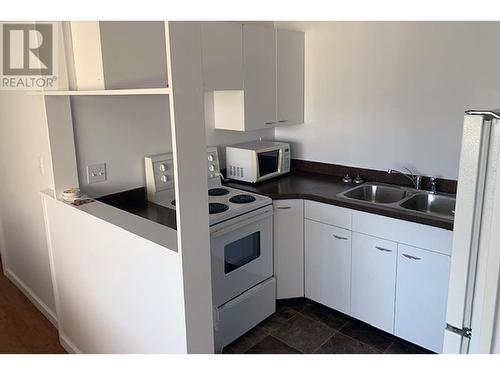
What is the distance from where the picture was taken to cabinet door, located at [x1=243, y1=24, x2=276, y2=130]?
2.75 m

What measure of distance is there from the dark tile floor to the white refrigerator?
1.50m

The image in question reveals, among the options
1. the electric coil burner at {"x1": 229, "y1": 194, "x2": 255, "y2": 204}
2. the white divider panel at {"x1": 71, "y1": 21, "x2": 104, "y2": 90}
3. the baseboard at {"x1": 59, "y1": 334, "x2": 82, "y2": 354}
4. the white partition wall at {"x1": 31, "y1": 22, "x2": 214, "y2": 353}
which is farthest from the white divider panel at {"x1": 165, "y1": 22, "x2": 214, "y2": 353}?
the baseboard at {"x1": 59, "y1": 334, "x2": 82, "y2": 354}

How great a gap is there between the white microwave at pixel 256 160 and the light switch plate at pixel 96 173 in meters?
1.03

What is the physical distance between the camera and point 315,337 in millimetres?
2596

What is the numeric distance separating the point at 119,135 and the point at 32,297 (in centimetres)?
157

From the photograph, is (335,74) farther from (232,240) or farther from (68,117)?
(68,117)

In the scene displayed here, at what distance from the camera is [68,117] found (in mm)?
2141

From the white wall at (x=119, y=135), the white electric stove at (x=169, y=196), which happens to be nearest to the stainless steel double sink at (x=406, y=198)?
the white electric stove at (x=169, y=196)

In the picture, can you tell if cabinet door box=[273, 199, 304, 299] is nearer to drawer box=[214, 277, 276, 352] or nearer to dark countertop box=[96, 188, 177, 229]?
drawer box=[214, 277, 276, 352]

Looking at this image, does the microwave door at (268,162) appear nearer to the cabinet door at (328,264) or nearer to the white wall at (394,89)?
the white wall at (394,89)

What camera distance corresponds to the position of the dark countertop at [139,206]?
2276 mm
